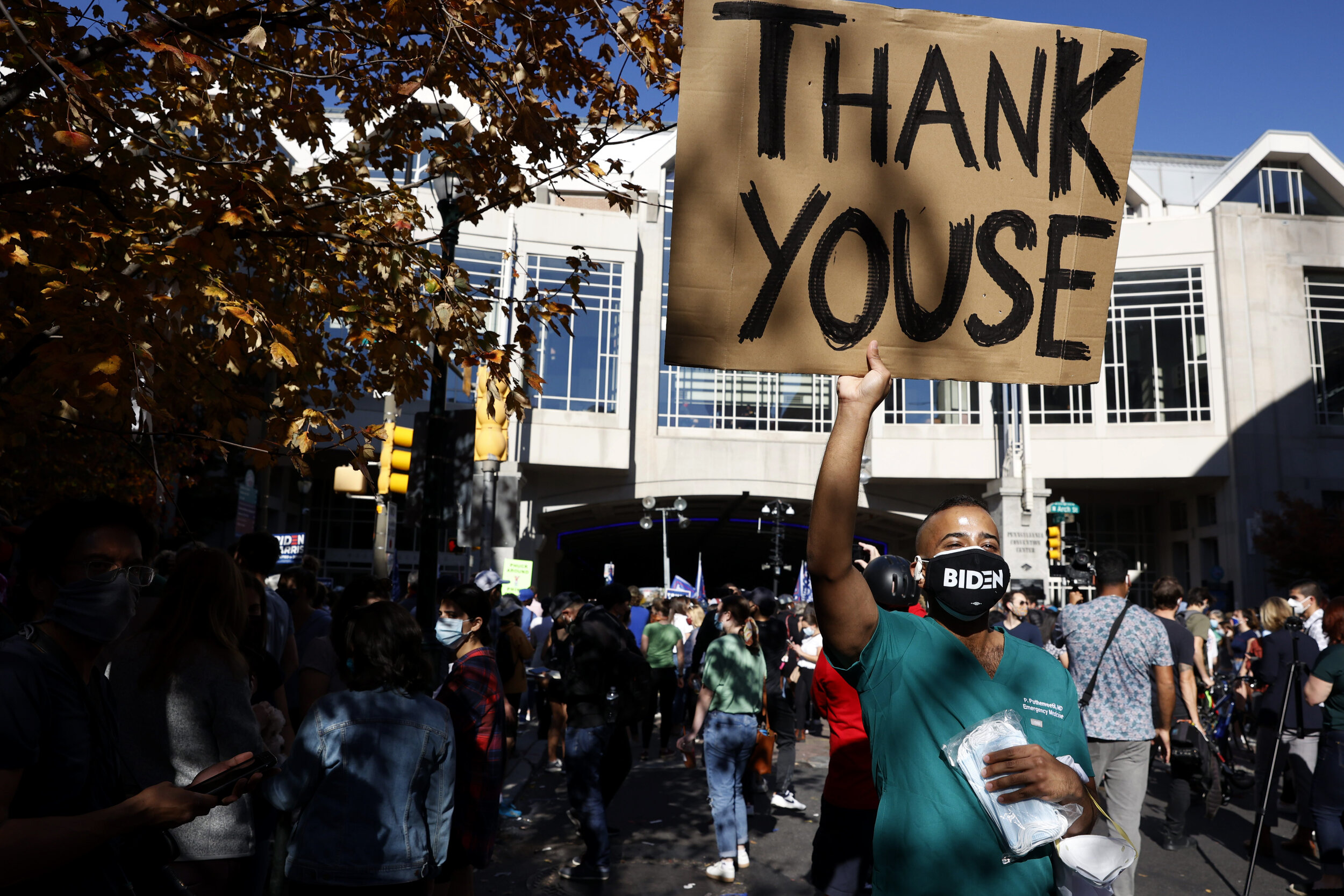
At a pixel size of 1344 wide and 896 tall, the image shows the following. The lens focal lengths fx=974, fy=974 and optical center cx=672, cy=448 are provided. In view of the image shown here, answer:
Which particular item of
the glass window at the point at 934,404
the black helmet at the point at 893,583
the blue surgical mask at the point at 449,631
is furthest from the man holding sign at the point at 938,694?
the glass window at the point at 934,404

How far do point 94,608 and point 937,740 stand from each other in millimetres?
1980

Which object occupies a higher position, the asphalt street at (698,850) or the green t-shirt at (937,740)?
the green t-shirt at (937,740)

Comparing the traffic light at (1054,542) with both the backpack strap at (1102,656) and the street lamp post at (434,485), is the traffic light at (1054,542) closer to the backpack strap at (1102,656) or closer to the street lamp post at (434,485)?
the backpack strap at (1102,656)

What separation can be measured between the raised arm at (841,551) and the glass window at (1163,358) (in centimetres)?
3000

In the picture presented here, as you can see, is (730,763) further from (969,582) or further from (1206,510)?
(1206,510)

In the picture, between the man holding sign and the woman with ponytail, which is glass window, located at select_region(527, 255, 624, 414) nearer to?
the woman with ponytail

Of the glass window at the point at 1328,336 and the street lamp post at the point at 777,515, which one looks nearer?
the glass window at the point at 1328,336

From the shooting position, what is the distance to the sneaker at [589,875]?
6.77 metres

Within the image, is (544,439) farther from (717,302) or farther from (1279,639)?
(717,302)

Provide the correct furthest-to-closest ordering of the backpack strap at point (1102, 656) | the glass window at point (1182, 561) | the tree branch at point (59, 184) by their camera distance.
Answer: the glass window at point (1182, 561), the backpack strap at point (1102, 656), the tree branch at point (59, 184)

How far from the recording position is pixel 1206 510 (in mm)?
30797

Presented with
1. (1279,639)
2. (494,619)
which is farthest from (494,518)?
(1279,639)

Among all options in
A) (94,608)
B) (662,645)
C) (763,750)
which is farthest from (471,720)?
(662,645)

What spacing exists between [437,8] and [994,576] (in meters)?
4.58
